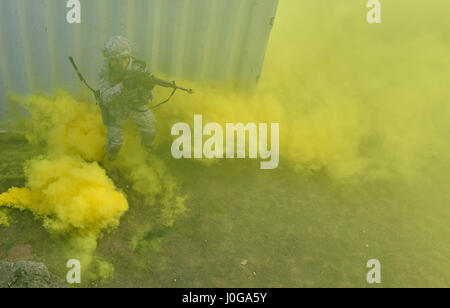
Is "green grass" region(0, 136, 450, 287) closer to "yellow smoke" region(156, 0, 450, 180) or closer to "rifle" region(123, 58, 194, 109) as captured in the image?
"yellow smoke" region(156, 0, 450, 180)

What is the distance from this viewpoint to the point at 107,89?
3973mm

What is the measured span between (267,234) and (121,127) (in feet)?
7.07

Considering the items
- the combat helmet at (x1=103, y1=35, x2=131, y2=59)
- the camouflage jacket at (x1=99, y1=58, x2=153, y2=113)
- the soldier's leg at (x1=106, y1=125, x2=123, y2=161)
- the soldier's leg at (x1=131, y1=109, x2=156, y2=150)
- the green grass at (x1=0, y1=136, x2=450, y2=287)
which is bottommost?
the green grass at (x1=0, y1=136, x2=450, y2=287)

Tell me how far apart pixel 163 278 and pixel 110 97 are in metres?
2.01

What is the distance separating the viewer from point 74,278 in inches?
133

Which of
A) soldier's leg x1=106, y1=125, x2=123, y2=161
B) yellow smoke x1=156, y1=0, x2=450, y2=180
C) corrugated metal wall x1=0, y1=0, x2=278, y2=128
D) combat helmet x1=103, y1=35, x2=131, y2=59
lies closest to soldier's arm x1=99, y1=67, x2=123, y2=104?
combat helmet x1=103, y1=35, x2=131, y2=59

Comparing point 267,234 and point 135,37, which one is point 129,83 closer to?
point 135,37

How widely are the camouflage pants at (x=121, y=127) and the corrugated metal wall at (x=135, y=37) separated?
87 cm

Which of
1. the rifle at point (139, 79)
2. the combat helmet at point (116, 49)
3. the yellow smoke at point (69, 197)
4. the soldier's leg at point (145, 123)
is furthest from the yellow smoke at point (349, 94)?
the yellow smoke at point (69, 197)

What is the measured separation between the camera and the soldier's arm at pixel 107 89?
3895mm

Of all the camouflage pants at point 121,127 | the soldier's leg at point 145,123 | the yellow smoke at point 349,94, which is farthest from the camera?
the yellow smoke at point 349,94

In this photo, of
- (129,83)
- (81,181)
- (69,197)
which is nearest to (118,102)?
(129,83)

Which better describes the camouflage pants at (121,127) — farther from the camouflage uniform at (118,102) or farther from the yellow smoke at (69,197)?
the yellow smoke at (69,197)

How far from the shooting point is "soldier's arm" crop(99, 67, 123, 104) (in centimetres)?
389
